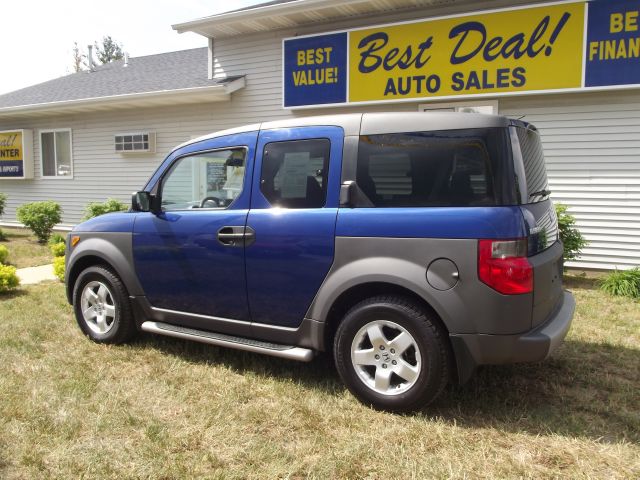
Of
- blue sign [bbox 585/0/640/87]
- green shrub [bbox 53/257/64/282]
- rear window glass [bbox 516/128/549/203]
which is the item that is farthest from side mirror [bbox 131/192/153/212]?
blue sign [bbox 585/0/640/87]

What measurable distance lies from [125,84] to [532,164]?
11.5m

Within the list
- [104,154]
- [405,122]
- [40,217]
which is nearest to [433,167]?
[405,122]

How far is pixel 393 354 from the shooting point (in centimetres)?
311

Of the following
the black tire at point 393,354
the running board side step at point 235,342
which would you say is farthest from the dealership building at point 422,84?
the running board side step at point 235,342

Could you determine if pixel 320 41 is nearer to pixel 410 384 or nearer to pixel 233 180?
pixel 233 180

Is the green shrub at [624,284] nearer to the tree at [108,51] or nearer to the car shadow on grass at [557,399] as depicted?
the car shadow on grass at [557,399]

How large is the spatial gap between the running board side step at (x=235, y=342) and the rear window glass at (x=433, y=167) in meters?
1.14

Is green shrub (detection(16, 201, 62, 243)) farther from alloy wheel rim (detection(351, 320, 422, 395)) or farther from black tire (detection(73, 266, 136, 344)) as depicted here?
alloy wheel rim (detection(351, 320, 422, 395))

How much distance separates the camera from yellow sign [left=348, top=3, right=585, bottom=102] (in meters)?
7.31

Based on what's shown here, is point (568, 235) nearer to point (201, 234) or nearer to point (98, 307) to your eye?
point (201, 234)

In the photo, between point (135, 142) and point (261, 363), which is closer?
point (261, 363)

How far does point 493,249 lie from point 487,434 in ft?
3.61

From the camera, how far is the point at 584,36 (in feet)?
23.5

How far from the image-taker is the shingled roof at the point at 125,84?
10688 millimetres
